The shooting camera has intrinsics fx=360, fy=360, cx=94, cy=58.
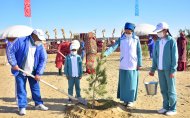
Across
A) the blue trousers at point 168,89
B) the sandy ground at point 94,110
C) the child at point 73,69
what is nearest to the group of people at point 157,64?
the blue trousers at point 168,89

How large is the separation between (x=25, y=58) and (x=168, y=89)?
301 centimetres

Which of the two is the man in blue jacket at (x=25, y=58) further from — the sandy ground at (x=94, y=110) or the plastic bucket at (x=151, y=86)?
the plastic bucket at (x=151, y=86)

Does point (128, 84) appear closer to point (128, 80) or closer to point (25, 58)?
point (128, 80)

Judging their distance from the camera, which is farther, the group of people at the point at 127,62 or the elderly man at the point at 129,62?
the elderly man at the point at 129,62

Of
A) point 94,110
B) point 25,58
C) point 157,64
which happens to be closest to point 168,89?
point 157,64

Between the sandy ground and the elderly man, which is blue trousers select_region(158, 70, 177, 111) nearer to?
the sandy ground

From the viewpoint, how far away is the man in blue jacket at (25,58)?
7.42m

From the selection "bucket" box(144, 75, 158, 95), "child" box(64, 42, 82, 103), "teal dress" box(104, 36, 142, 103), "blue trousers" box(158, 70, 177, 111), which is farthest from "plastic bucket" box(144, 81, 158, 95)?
"child" box(64, 42, 82, 103)

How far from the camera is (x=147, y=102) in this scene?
8578mm

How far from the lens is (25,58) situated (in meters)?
7.53

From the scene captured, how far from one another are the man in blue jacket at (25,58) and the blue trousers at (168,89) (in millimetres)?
2562

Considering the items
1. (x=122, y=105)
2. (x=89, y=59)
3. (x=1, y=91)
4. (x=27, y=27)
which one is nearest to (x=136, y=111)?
(x=122, y=105)

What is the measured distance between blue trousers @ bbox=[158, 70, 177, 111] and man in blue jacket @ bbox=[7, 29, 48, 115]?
8.40ft

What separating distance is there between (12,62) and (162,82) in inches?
121
